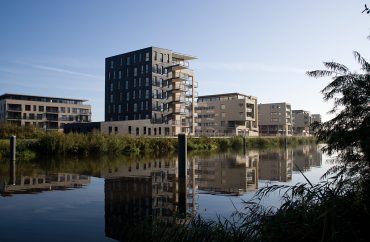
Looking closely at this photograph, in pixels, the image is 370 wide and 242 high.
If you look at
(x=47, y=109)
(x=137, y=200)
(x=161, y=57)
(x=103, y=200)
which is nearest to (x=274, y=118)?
(x=161, y=57)

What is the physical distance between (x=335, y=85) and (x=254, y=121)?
102080 mm

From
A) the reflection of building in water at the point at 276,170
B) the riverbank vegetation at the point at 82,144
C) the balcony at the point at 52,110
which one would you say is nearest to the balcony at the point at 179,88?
the riverbank vegetation at the point at 82,144

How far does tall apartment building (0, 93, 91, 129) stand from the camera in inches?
3401

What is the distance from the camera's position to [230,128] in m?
101

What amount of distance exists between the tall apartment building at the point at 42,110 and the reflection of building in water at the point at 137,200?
240 feet

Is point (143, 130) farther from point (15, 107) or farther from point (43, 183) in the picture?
point (43, 183)

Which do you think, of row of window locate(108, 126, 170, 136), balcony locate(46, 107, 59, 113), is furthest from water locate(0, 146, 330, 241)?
balcony locate(46, 107, 59, 113)

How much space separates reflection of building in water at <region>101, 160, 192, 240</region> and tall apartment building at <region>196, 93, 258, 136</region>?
77.9m

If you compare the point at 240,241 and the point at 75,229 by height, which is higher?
the point at 240,241

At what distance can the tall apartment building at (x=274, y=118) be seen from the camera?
404 ft

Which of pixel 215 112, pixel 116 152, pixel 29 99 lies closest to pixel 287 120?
pixel 215 112

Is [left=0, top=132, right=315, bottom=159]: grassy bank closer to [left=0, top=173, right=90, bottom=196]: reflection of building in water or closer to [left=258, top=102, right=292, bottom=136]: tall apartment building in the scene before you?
[left=0, top=173, right=90, bottom=196]: reflection of building in water

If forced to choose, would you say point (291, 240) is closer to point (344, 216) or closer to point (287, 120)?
point (344, 216)

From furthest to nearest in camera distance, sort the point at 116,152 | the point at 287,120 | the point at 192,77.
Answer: the point at 287,120
the point at 192,77
the point at 116,152
